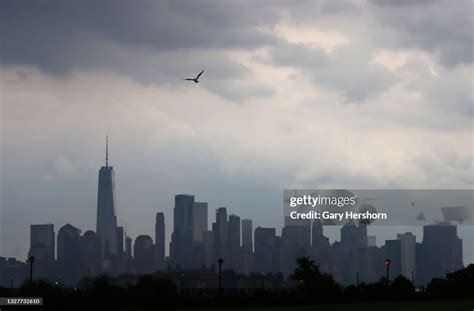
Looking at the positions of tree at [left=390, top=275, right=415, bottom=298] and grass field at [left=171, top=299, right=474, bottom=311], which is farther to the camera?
tree at [left=390, top=275, right=415, bottom=298]

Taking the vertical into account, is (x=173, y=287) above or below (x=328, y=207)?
below

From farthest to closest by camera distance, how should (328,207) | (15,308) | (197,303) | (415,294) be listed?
(328,207) → (415,294) → (197,303) → (15,308)

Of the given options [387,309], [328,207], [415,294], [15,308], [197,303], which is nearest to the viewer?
[15,308]

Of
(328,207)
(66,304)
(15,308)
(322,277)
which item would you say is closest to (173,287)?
(66,304)

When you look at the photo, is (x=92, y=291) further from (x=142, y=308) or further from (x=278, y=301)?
(x=278, y=301)

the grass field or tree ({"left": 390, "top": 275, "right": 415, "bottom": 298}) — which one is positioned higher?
tree ({"left": 390, "top": 275, "right": 415, "bottom": 298})

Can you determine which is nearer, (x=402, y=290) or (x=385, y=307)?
(x=385, y=307)

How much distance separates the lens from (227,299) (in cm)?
6825

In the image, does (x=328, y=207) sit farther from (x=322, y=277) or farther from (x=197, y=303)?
(x=197, y=303)

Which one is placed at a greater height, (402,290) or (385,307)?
(402,290)

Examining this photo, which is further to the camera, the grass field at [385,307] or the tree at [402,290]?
the tree at [402,290]

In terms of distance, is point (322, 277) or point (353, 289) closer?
point (353, 289)

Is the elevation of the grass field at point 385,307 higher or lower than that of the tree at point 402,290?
lower

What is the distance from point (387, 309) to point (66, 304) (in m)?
18.9
